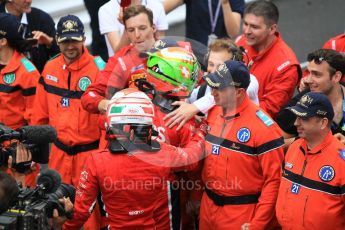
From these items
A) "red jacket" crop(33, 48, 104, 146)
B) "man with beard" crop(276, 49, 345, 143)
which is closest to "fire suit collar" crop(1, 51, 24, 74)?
"red jacket" crop(33, 48, 104, 146)

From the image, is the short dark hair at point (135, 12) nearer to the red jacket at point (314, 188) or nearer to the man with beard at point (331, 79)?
the man with beard at point (331, 79)

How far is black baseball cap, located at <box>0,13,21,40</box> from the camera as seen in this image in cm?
812

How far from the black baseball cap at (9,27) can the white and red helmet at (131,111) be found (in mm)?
2708

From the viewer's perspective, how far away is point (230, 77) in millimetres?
6129

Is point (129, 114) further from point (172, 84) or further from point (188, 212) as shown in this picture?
point (188, 212)

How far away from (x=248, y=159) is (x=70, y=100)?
223 centimetres

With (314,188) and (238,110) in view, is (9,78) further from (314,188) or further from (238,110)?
(314,188)

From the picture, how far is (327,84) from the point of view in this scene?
22.1ft

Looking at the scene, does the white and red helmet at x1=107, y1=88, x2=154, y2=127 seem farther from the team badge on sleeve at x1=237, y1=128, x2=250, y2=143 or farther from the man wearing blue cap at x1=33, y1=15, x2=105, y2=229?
the man wearing blue cap at x1=33, y1=15, x2=105, y2=229

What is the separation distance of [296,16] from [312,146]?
8.28 meters

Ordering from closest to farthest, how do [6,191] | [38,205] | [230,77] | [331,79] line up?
1. [6,191]
2. [38,205]
3. [230,77]
4. [331,79]

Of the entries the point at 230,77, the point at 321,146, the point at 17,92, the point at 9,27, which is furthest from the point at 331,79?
the point at 9,27

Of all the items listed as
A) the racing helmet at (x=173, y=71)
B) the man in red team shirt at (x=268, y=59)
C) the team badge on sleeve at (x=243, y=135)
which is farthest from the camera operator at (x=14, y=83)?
the team badge on sleeve at (x=243, y=135)

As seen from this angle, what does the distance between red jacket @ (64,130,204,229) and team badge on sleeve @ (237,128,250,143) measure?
0.47m
